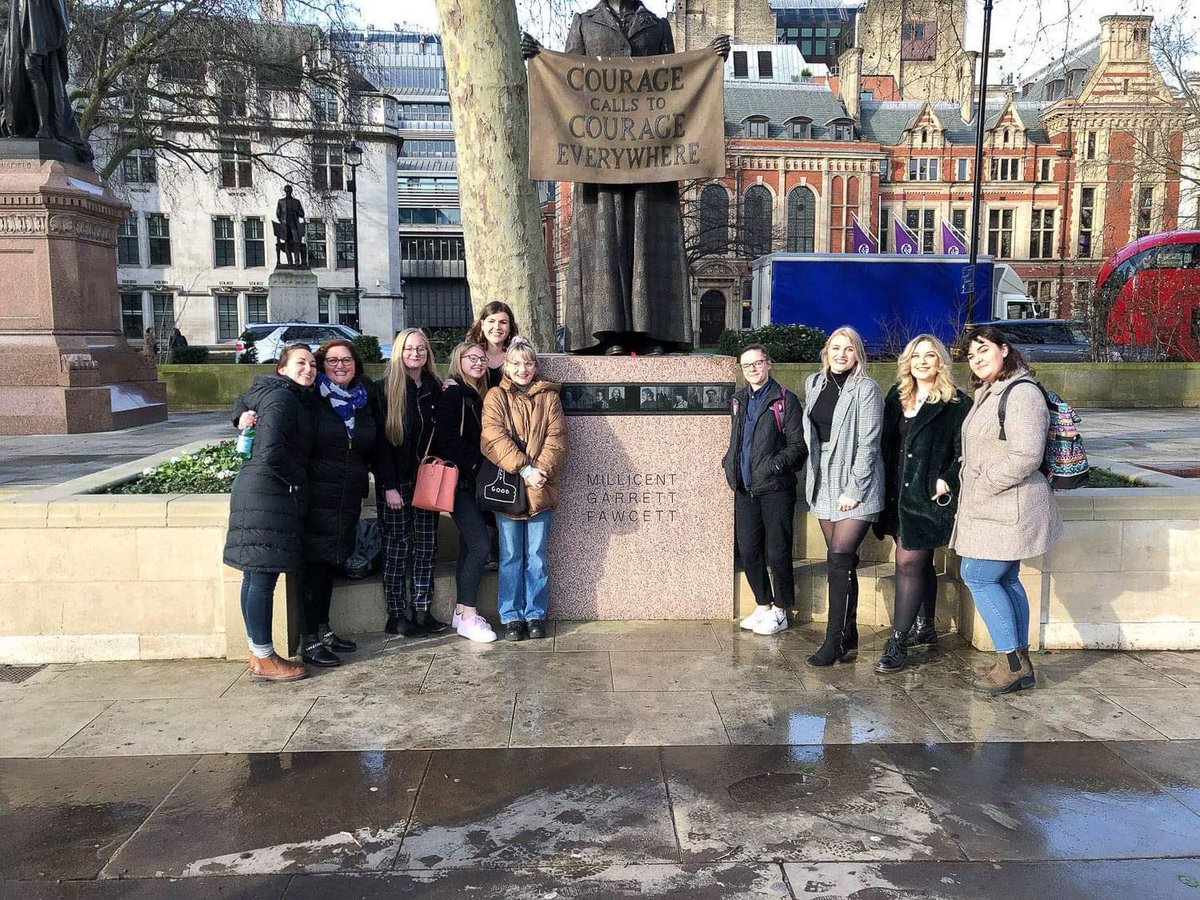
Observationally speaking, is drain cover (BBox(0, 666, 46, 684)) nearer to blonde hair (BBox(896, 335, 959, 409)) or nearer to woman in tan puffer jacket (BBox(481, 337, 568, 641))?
woman in tan puffer jacket (BBox(481, 337, 568, 641))

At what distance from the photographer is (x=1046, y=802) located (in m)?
3.76

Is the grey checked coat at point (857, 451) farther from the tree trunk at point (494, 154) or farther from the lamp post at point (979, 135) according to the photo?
the lamp post at point (979, 135)

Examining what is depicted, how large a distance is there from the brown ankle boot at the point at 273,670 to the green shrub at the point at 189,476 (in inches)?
57.9

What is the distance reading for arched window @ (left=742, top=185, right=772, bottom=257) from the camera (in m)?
53.8

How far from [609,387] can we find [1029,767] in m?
3.29

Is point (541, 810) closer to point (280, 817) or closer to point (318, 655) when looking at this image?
point (280, 817)

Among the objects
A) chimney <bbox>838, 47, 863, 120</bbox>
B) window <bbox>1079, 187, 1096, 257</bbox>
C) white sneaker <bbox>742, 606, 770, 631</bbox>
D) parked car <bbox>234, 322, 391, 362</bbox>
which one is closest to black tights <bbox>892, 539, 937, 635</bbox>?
white sneaker <bbox>742, 606, 770, 631</bbox>

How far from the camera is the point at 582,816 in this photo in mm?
3664

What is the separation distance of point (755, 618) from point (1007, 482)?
74.7 inches

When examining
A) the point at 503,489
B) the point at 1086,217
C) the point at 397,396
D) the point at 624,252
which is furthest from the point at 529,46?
the point at 1086,217

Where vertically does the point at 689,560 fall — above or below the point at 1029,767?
above

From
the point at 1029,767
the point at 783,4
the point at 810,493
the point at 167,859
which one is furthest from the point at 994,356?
the point at 783,4

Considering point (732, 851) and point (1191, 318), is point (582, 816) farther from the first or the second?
point (1191, 318)

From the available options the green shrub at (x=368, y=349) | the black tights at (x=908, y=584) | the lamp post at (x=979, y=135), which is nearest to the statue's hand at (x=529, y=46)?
the black tights at (x=908, y=584)
